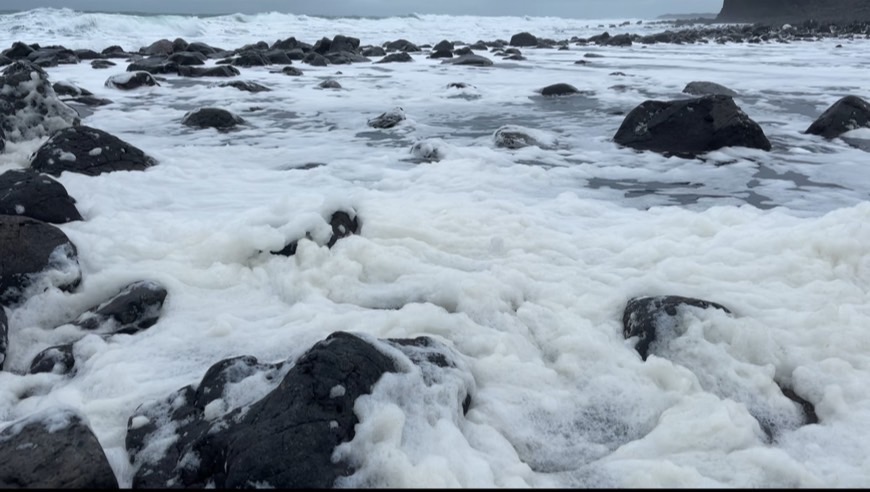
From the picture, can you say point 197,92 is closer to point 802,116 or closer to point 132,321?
point 132,321

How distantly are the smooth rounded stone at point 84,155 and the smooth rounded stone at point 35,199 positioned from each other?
0.95 m

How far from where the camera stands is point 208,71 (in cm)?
1320

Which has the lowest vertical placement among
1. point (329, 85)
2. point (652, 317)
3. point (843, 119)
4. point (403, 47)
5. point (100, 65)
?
point (100, 65)

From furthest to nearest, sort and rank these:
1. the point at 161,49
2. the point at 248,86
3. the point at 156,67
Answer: the point at 161,49 < the point at 156,67 < the point at 248,86

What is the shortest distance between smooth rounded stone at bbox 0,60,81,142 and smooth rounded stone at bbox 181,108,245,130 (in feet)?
4.60

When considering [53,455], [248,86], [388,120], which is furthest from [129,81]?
[53,455]

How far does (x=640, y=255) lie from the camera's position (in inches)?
138

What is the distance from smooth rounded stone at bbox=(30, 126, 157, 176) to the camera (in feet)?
16.1

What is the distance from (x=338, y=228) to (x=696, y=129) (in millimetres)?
4090

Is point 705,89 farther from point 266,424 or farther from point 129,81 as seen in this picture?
point 266,424

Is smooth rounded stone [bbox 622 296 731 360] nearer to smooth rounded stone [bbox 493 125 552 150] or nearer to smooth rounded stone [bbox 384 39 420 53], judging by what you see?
smooth rounded stone [bbox 493 125 552 150]

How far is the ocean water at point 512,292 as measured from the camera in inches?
79.2

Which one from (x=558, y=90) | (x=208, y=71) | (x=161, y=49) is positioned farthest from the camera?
(x=161, y=49)

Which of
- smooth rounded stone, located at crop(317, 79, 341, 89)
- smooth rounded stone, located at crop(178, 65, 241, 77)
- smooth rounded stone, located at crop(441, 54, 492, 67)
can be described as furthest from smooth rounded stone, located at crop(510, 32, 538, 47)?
smooth rounded stone, located at crop(317, 79, 341, 89)
